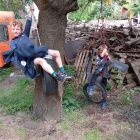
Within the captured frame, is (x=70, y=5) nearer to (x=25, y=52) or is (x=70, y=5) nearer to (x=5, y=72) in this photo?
(x=25, y=52)

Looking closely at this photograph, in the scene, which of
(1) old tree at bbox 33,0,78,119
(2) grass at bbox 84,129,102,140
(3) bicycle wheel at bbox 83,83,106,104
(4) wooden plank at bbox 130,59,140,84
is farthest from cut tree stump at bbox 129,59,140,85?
(2) grass at bbox 84,129,102,140

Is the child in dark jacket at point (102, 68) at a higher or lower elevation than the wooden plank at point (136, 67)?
higher

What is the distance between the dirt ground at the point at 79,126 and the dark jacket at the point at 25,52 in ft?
3.91

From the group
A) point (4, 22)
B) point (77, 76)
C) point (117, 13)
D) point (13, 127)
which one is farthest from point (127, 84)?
point (117, 13)

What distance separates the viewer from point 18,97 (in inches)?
360

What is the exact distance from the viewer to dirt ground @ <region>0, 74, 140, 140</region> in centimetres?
689

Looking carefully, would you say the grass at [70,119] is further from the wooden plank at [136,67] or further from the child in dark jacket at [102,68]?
the wooden plank at [136,67]

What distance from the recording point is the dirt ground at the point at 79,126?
6.89m

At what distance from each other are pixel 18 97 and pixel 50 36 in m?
2.37

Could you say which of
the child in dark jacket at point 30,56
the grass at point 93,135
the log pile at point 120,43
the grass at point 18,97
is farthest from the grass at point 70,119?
the log pile at point 120,43

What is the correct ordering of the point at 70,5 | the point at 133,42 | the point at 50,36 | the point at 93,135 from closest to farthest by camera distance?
the point at 93,135
the point at 70,5
the point at 50,36
the point at 133,42

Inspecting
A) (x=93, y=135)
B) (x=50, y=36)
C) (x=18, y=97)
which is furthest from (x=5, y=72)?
(x=93, y=135)

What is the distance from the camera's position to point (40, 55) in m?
6.66

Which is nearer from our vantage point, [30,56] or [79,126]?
[30,56]
